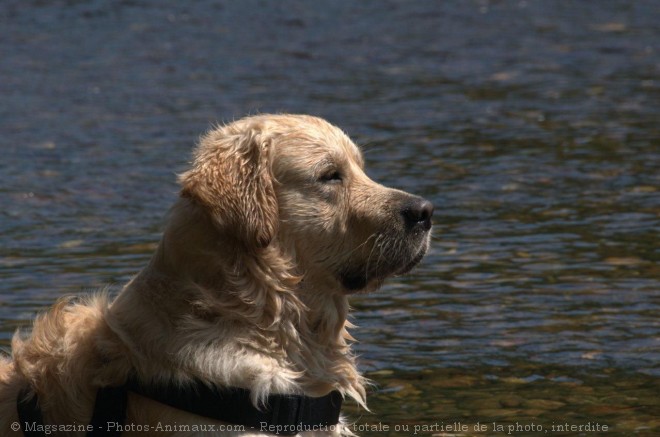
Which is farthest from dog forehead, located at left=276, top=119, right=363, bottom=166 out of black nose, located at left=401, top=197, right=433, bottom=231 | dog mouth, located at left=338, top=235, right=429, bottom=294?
dog mouth, located at left=338, top=235, right=429, bottom=294

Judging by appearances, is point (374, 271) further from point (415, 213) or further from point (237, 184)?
point (237, 184)

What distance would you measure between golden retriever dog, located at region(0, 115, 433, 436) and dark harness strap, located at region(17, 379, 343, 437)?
20 mm

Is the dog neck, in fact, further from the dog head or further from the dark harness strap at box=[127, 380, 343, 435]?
the dog head

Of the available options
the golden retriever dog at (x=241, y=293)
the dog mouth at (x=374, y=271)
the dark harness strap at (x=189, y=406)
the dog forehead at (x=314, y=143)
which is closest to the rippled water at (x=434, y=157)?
the dog mouth at (x=374, y=271)

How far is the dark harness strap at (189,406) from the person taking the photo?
17.3ft

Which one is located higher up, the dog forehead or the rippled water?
the dog forehead

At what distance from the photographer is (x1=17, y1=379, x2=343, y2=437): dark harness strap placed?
5266mm

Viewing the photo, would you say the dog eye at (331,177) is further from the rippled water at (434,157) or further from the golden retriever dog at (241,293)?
the rippled water at (434,157)

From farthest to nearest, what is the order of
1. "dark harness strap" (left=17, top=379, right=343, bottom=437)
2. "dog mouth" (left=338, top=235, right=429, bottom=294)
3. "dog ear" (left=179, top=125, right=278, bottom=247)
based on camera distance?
"dog mouth" (left=338, top=235, right=429, bottom=294) → "dog ear" (left=179, top=125, right=278, bottom=247) → "dark harness strap" (left=17, top=379, right=343, bottom=437)

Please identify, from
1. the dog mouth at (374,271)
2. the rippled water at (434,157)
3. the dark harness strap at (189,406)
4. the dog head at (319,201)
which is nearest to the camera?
the dark harness strap at (189,406)

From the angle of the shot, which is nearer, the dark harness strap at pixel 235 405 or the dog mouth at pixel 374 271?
the dark harness strap at pixel 235 405

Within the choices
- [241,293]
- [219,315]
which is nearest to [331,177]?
[241,293]

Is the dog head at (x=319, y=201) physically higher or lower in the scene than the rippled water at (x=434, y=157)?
higher

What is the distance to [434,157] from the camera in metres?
13.4
